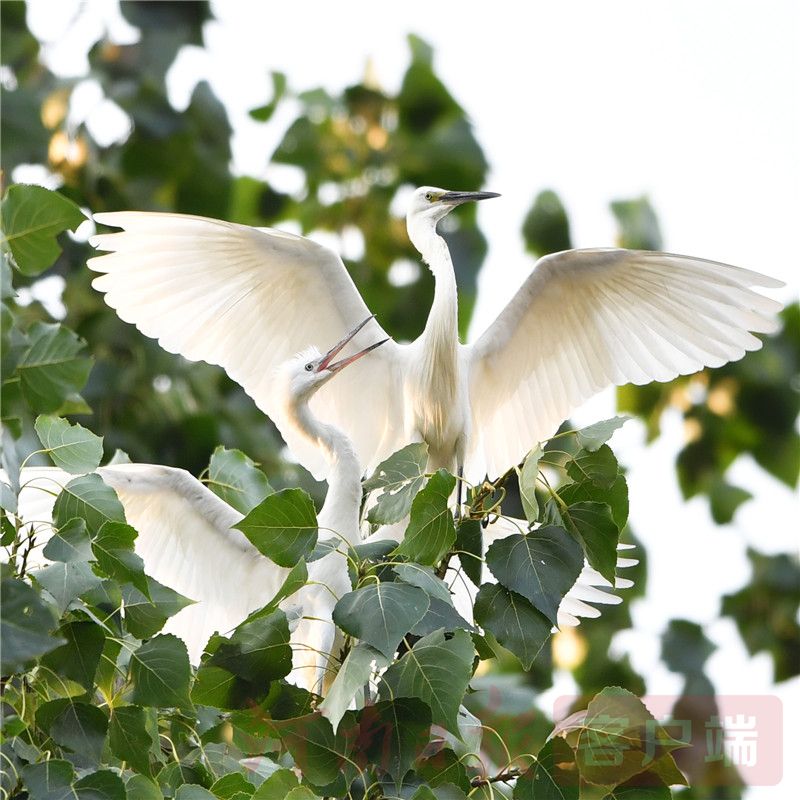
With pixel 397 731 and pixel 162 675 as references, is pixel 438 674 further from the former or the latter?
pixel 162 675

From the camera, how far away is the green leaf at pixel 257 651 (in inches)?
87.0

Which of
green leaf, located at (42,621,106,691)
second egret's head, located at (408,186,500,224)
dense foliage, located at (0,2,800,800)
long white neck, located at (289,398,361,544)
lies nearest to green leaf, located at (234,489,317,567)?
dense foliage, located at (0,2,800,800)

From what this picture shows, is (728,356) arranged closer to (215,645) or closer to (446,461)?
(446,461)

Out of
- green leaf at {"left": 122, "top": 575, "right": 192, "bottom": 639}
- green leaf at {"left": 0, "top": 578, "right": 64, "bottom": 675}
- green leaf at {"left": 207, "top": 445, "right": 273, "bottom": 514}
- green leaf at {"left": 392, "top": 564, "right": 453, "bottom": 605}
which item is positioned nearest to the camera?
green leaf at {"left": 0, "top": 578, "right": 64, "bottom": 675}

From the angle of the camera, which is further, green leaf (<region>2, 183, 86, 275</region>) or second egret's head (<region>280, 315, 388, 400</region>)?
second egret's head (<region>280, 315, 388, 400</region>)

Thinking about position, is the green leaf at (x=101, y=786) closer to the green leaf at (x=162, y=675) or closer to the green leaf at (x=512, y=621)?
the green leaf at (x=162, y=675)

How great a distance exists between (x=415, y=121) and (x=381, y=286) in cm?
107

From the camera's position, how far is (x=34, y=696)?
2.43 metres

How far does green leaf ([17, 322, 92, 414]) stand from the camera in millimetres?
1971

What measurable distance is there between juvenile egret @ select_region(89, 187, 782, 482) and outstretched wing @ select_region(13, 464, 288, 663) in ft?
1.07

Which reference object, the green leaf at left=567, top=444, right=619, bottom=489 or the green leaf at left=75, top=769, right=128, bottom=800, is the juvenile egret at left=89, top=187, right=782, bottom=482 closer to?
the green leaf at left=567, top=444, right=619, bottom=489

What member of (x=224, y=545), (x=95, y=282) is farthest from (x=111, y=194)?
(x=224, y=545)

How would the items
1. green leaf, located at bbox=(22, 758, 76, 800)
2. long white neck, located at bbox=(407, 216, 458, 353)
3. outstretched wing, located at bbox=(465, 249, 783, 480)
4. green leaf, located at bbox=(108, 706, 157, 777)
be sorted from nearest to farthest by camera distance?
1. green leaf, located at bbox=(22, 758, 76, 800)
2. green leaf, located at bbox=(108, 706, 157, 777)
3. outstretched wing, located at bbox=(465, 249, 783, 480)
4. long white neck, located at bbox=(407, 216, 458, 353)

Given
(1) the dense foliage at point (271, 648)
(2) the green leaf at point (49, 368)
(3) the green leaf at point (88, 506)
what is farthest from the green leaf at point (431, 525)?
(2) the green leaf at point (49, 368)
